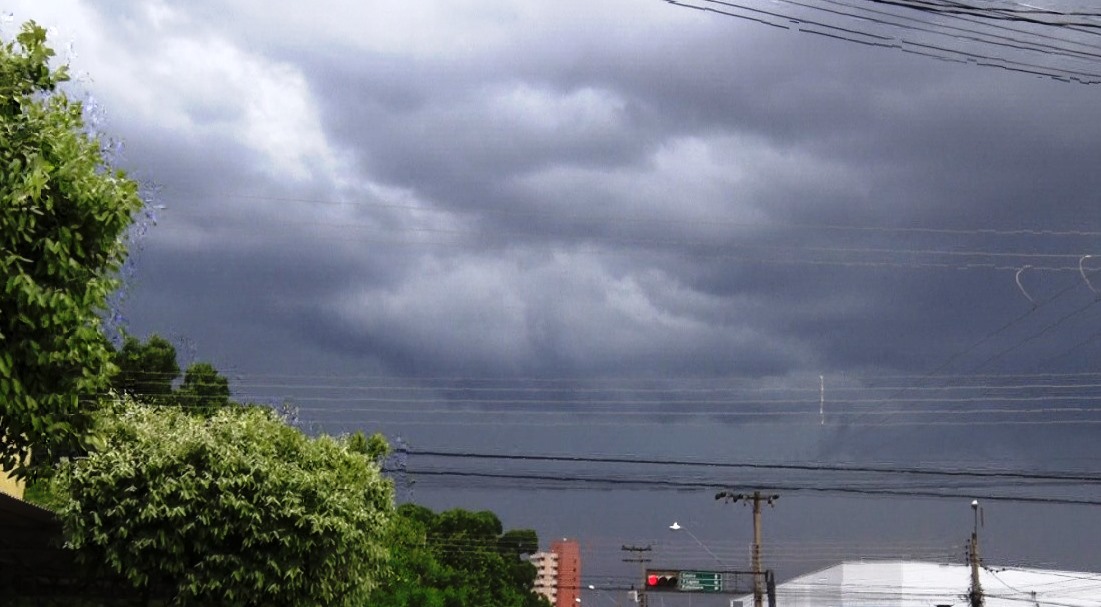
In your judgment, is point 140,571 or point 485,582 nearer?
point 140,571

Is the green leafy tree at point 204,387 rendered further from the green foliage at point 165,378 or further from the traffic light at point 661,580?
the traffic light at point 661,580

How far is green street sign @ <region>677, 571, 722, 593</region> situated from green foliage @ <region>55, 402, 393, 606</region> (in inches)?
1736

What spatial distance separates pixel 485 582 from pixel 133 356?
55413 mm

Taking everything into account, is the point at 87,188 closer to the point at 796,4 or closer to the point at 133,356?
the point at 796,4

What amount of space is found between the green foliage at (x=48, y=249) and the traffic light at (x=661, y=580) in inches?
2253

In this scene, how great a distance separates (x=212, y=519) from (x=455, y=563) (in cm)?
9230

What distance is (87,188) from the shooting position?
12.9m

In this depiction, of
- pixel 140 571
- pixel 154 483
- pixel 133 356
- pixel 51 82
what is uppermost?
pixel 133 356

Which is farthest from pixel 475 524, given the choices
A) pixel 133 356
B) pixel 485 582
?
pixel 133 356

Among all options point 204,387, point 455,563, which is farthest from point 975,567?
point 455,563

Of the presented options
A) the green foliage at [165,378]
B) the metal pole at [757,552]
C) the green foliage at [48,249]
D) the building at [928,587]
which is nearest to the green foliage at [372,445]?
the green foliage at [165,378]

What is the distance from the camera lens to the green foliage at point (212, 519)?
83.3 ft

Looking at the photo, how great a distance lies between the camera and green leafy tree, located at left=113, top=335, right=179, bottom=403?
6111 centimetres

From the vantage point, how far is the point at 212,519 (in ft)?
84.3
